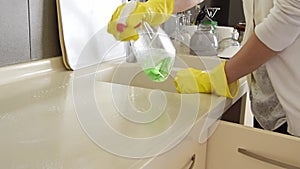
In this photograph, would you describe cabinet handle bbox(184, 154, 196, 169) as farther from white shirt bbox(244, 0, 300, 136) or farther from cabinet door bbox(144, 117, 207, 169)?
white shirt bbox(244, 0, 300, 136)

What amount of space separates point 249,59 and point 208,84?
136 mm

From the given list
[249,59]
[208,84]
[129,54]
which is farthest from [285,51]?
[129,54]

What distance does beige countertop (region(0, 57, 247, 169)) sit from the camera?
54cm

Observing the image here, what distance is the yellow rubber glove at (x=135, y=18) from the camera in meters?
0.94

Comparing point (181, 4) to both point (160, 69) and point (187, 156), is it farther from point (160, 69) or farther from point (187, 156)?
point (187, 156)

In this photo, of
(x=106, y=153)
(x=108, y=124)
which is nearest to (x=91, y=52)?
(x=108, y=124)

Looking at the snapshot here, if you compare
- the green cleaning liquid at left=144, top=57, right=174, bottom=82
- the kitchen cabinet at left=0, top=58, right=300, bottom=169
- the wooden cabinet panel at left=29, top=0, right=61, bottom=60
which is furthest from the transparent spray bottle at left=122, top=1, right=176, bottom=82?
the wooden cabinet panel at left=29, top=0, right=61, bottom=60

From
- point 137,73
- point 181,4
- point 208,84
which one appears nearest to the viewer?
point 208,84

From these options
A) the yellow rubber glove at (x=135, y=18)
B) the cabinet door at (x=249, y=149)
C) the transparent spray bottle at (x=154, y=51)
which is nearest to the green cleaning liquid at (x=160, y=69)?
the transparent spray bottle at (x=154, y=51)

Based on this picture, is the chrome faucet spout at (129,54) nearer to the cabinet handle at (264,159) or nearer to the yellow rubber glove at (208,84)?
the yellow rubber glove at (208,84)

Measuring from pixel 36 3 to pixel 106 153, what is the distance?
659 mm

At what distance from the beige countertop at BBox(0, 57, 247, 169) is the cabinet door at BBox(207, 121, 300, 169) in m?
0.08

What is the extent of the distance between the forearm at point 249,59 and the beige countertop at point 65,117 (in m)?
0.09

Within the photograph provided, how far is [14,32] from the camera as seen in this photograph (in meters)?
0.97
